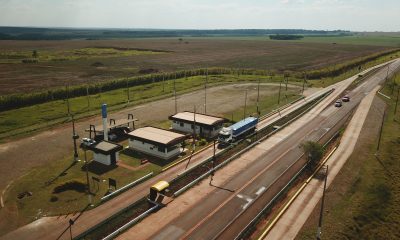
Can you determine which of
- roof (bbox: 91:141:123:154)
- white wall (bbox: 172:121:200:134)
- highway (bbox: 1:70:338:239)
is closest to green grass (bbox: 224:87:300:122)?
white wall (bbox: 172:121:200:134)

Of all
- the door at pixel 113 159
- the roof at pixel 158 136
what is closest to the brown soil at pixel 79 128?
the door at pixel 113 159

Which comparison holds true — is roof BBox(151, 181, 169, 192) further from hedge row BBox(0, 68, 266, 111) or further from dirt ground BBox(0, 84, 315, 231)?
hedge row BBox(0, 68, 266, 111)

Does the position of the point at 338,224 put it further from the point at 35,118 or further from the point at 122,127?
Result: the point at 35,118

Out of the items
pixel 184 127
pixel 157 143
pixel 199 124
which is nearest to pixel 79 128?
pixel 184 127

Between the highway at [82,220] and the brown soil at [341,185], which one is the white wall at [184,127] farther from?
the brown soil at [341,185]

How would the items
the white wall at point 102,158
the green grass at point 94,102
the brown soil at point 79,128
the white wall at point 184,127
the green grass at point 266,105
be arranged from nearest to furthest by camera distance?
the white wall at point 102,158
the brown soil at point 79,128
the white wall at point 184,127
the green grass at point 94,102
the green grass at point 266,105

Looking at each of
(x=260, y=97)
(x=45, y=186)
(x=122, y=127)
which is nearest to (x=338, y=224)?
(x=45, y=186)
